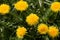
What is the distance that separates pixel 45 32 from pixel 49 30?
28 millimetres

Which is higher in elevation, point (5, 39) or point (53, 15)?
point (53, 15)

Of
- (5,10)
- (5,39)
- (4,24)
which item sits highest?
(5,10)

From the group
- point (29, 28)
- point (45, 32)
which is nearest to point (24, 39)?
point (29, 28)

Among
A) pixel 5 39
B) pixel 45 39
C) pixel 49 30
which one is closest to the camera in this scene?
pixel 49 30

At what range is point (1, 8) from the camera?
1.27 m

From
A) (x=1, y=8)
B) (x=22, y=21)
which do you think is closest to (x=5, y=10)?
(x=1, y=8)

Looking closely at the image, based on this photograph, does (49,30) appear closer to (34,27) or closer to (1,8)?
(34,27)

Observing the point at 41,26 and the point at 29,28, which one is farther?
the point at 29,28

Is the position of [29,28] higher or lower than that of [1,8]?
lower

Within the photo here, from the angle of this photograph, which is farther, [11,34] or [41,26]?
[11,34]

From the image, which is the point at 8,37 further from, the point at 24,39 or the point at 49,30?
the point at 49,30

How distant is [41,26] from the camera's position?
1.22 metres

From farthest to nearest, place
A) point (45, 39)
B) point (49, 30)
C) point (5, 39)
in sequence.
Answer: point (5, 39) → point (45, 39) → point (49, 30)

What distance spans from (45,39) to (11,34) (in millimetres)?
278
